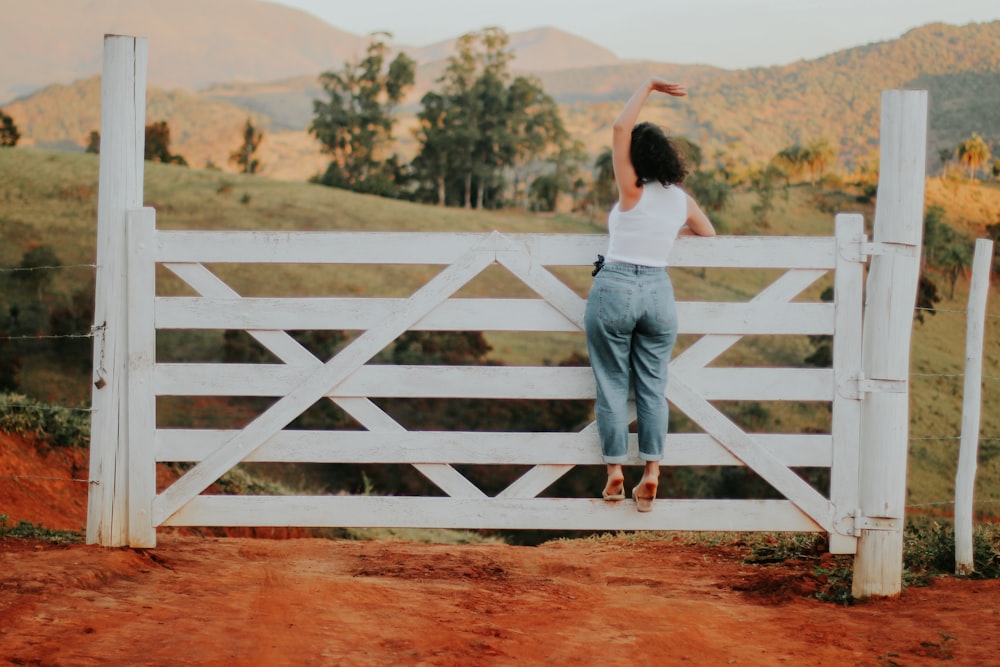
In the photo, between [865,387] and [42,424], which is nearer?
[865,387]

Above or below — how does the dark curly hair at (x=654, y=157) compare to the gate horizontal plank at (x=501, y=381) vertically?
above

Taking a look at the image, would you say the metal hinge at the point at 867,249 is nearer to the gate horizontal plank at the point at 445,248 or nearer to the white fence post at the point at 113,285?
the gate horizontal plank at the point at 445,248

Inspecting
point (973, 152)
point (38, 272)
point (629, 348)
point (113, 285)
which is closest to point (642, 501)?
point (629, 348)

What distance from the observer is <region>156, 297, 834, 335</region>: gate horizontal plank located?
533 cm

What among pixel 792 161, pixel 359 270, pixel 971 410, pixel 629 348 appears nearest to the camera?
pixel 629 348

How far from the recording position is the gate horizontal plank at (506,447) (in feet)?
17.7

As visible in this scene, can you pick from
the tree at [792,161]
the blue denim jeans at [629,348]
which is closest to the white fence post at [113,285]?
the blue denim jeans at [629,348]

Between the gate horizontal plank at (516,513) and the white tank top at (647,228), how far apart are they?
1312mm

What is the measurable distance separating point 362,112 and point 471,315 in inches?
2384

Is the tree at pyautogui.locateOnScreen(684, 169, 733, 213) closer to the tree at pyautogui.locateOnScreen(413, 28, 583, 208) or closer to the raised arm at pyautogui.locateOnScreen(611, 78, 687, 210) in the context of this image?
the tree at pyautogui.locateOnScreen(413, 28, 583, 208)

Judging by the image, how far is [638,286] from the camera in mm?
5031

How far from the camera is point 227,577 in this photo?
17.5ft

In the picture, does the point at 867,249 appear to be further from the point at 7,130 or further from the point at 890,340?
the point at 7,130

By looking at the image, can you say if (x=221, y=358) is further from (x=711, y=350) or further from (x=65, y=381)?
(x=711, y=350)
